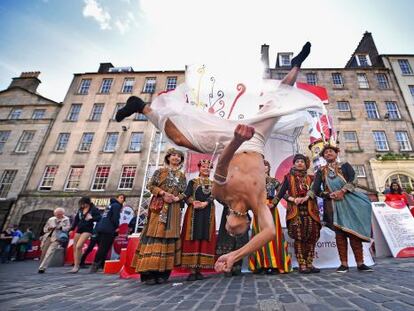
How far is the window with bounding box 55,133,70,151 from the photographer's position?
20486 millimetres

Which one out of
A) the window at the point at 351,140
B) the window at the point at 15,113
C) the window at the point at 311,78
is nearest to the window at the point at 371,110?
the window at the point at 351,140

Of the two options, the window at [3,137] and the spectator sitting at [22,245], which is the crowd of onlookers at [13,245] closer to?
the spectator sitting at [22,245]

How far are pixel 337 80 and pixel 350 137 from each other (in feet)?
21.9

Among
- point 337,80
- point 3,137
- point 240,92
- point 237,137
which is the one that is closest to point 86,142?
point 3,137

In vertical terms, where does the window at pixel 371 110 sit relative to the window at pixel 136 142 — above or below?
above

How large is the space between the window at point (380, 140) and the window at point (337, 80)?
5691 millimetres

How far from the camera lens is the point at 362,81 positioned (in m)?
22.1

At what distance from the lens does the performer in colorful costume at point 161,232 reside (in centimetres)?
358

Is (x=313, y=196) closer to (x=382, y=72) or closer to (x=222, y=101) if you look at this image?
(x=222, y=101)

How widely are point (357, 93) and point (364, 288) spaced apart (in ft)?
77.9

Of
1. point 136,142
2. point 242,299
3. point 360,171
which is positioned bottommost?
point 242,299

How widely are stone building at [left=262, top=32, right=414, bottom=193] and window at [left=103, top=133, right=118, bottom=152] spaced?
15.0m

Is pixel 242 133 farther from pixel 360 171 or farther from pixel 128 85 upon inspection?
pixel 128 85

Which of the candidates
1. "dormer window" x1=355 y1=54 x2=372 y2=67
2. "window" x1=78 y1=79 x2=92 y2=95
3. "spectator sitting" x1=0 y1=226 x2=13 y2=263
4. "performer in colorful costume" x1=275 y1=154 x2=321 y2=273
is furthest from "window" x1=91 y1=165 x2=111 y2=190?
"dormer window" x1=355 y1=54 x2=372 y2=67
